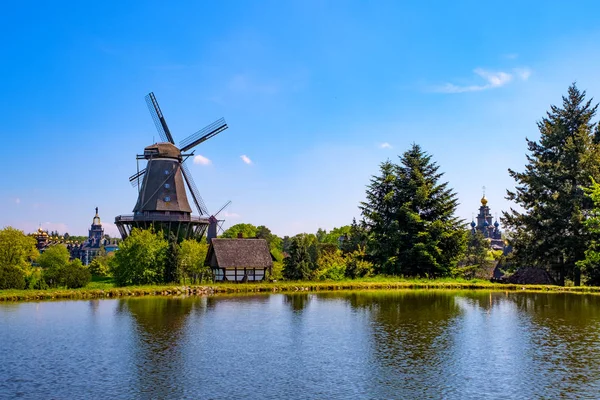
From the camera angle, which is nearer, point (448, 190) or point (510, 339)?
point (510, 339)

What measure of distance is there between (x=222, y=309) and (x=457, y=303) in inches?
634

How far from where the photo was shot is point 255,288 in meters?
44.9

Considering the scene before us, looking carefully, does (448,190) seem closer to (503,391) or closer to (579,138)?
(579,138)

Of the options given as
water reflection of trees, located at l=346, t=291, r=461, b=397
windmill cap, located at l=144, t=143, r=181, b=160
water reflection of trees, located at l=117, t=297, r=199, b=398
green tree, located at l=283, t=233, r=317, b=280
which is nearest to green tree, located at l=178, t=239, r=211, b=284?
green tree, located at l=283, t=233, r=317, b=280

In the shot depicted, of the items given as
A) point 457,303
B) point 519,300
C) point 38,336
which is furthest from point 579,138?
point 38,336

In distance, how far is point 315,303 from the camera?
35406mm

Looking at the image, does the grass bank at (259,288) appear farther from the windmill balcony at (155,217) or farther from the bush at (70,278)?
the windmill balcony at (155,217)

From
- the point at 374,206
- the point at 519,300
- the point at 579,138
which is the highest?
the point at 579,138

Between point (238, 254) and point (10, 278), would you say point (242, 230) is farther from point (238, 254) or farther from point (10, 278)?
point (10, 278)

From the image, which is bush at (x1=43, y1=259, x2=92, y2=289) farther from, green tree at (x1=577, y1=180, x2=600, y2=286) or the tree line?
green tree at (x1=577, y1=180, x2=600, y2=286)

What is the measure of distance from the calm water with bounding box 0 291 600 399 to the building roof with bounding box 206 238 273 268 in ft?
60.9

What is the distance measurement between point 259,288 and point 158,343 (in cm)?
2455

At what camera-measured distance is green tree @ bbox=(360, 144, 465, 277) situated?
5419 cm

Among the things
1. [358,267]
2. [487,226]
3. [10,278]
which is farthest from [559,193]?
[487,226]
